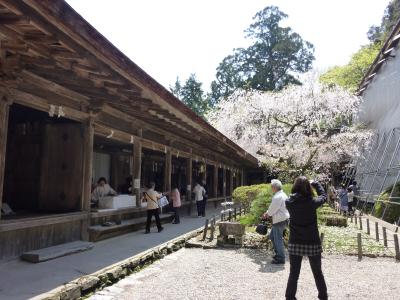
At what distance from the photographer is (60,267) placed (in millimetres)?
6527

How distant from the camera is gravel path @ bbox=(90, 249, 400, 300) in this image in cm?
573

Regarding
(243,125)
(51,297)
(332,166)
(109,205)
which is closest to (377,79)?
(332,166)

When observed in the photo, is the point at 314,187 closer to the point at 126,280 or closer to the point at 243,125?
the point at 126,280

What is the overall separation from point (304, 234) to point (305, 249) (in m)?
0.18

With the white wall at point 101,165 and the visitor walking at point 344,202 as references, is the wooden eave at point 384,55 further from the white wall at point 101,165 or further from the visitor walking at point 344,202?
the white wall at point 101,165

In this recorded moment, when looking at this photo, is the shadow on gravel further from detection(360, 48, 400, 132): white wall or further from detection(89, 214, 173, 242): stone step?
detection(360, 48, 400, 132): white wall

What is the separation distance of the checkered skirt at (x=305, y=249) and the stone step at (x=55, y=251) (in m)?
4.31

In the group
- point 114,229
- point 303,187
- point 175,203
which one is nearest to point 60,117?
point 114,229

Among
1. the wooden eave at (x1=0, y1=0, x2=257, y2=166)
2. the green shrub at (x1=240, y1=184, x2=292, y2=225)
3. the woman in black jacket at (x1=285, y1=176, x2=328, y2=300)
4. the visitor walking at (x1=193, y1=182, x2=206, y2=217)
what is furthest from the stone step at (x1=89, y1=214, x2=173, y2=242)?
the woman in black jacket at (x1=285, y1=176, x2=328, y2=300)

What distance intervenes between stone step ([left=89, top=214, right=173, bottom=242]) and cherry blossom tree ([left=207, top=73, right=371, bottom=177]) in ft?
44.6

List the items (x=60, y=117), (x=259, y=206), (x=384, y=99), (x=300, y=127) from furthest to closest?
(x=300, y=127)
(x=384, y=99)
(x=259, y=206)
(x=60, y=117)

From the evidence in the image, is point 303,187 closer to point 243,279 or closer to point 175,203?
point 243,279

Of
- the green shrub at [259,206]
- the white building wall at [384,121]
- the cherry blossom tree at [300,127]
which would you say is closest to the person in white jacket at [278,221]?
the green shrub at [259,206]

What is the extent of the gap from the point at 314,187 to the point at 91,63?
12.0 feet
